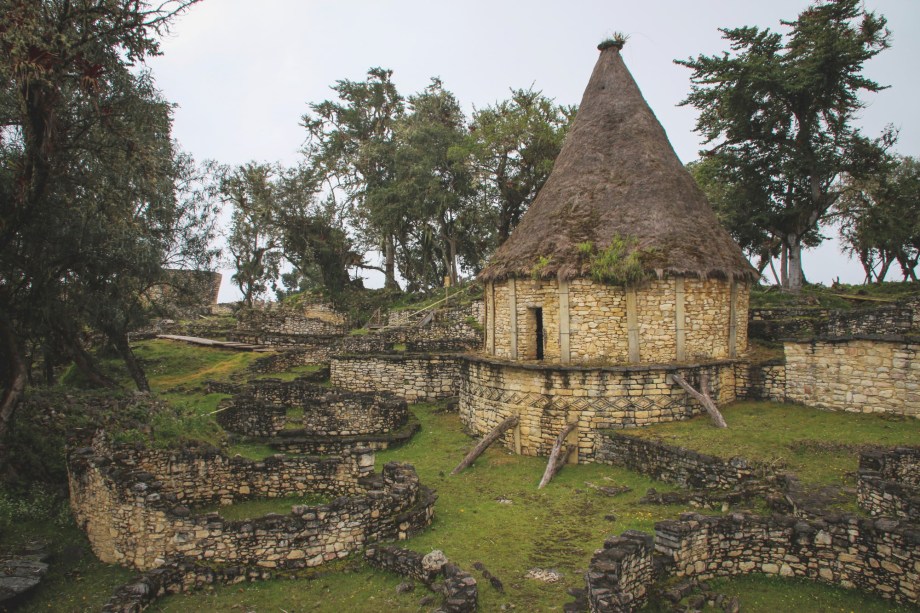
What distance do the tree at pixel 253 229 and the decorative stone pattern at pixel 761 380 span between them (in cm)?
3021

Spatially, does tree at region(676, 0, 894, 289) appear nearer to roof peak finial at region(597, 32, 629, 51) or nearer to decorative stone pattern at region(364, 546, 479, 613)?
roof peak finial at region(597, 32, 629, 51)

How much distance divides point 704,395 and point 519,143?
64.1ft

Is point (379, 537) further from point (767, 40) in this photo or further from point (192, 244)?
point (767, 40)

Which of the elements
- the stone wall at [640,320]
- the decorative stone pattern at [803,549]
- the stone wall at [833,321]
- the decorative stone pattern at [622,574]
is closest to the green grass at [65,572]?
the decorative stone pattern at [622,574]

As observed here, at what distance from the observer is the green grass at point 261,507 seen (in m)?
10.5

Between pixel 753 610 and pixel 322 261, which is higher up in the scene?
pixel 322 261

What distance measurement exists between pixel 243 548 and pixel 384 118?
37.0m

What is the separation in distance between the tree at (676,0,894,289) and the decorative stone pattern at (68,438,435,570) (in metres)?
21.1

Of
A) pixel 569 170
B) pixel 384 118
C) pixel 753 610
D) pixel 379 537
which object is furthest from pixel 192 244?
pixel 384 118

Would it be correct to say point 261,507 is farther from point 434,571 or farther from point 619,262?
point 619,262

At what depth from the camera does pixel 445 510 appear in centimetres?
1066

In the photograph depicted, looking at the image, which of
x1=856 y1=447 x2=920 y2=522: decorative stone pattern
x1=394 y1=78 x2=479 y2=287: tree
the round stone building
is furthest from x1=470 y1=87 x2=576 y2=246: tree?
x1=856 y1=447 x2=920 y2=522: decorative stone pattern

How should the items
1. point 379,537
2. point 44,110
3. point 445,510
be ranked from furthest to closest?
point 44,110 → point 445,510 → point 379,537

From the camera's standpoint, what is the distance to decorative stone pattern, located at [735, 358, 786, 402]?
14.7 m
